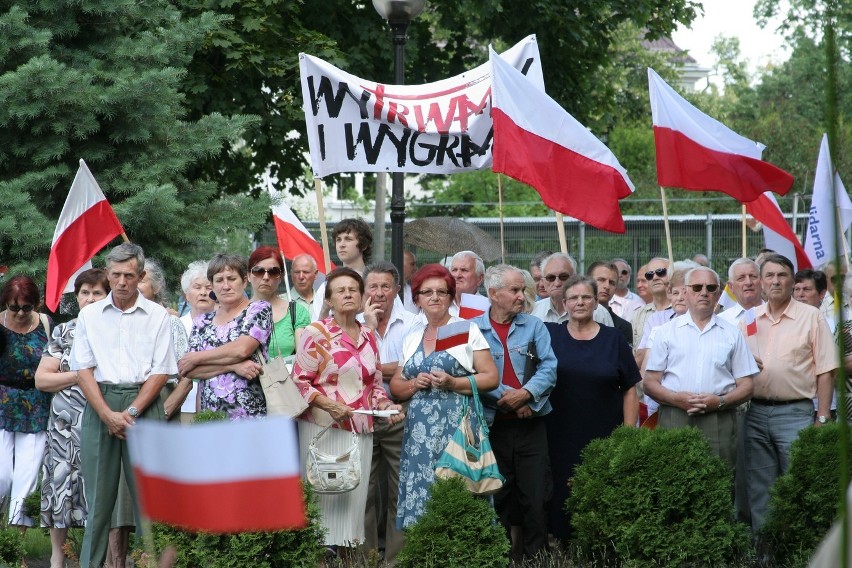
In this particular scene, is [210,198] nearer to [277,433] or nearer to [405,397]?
[405,397]

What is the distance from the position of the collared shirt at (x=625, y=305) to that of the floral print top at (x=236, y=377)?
4885 millimetres

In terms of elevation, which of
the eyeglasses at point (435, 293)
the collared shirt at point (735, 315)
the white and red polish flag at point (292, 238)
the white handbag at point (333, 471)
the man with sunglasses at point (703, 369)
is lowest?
the white handbag at point (333, 471)

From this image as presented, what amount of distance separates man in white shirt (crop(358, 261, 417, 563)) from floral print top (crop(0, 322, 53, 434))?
2.33 m

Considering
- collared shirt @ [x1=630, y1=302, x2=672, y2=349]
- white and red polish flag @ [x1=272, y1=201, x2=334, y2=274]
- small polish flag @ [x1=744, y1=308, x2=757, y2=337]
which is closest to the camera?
small polish flag @ [x1=744, y1=308, x2=757, y2=337]

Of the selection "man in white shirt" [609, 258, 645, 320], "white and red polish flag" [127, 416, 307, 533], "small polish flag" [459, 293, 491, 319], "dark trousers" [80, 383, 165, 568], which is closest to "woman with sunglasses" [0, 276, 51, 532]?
"dark trousers" [80, 383, 165, 568]

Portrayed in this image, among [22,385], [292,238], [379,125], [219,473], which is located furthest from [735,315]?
[219,473]

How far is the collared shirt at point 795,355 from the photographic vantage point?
8398mm

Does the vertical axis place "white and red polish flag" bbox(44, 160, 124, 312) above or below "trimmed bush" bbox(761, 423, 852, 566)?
above

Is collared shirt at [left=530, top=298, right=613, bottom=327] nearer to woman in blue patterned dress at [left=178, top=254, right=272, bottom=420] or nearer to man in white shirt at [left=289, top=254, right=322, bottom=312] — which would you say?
man in white shirt at [left=289, top=254, right=322, bottom=312]

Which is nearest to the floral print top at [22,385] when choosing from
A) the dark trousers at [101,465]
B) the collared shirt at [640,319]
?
Answer: the dark trousers at [101,465]

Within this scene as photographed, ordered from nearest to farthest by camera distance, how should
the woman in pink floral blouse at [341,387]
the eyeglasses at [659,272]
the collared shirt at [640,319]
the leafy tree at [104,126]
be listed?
the woman in pink floral blouse at [341,387]
the collared shirt at [640,319]
the eyeglasses at [659,272]
the leafy tree at [104,126]

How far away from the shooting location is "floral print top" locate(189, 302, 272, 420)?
24.8ft

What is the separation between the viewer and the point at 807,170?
3797 cm

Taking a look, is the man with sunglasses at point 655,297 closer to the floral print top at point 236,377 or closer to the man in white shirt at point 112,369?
the floral print top at point 236,377
